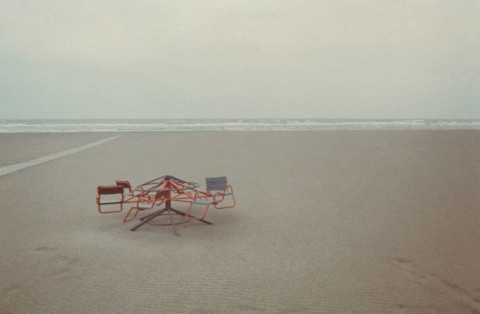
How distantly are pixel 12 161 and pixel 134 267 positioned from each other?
37.9ft

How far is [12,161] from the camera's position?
12938 millimetres

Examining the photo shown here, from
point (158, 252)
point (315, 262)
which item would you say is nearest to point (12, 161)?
point (158, 252)

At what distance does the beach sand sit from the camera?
3398 mm

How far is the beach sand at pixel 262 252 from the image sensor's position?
340 centimetres

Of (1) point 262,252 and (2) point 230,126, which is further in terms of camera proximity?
(2) point 230,126

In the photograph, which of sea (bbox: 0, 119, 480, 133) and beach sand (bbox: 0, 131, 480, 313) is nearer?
beach sand (bbox: 0, 131, 480, 313)

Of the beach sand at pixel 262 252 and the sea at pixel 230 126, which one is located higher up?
the sea at pixel 230 126

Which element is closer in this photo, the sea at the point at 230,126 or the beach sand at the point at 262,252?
the beach sand at the point at 262,252

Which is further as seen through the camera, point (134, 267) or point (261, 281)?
point (134, 267)

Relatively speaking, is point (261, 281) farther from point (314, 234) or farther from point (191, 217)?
point (191, 217)

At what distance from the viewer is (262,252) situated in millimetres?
4570

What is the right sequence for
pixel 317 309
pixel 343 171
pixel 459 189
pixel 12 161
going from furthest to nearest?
pixel 12 161 < pixel 343 171 < pixel 459 189 < pixel 317 309

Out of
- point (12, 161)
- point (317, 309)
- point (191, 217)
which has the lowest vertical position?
point (317, 309)

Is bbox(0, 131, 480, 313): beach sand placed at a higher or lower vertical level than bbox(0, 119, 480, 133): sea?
lower
